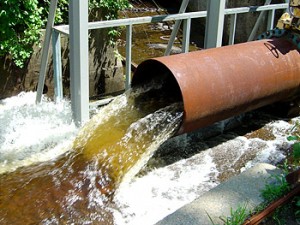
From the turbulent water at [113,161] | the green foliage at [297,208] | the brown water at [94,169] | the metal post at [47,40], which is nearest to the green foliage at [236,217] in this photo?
the green foliage at [297,208]

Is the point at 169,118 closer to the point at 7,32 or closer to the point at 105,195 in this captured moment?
the point at 105,195

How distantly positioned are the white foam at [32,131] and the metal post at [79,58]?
0.68 feet

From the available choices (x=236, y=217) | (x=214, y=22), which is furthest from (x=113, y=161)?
(x=214, y=22)

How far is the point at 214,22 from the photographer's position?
4.39m

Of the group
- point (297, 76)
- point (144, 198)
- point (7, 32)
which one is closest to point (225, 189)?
point (144, 198)

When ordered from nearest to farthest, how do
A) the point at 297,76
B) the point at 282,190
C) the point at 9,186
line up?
1. the point at 282,190
2. the point at 9,186
3. the point at 297,76

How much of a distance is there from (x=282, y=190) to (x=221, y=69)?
1.31 m

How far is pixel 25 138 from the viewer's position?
4.07m

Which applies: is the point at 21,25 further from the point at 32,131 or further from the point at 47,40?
the point at 32,131

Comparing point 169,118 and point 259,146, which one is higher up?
point 169,118

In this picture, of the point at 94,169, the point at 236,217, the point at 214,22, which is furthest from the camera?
the point at 214,22

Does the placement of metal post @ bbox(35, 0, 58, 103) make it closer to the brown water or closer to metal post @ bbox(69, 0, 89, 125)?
metal post @ bbox(69, 0, 89, 125)

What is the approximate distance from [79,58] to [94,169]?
103 cm

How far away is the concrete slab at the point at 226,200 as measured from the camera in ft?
7.90
